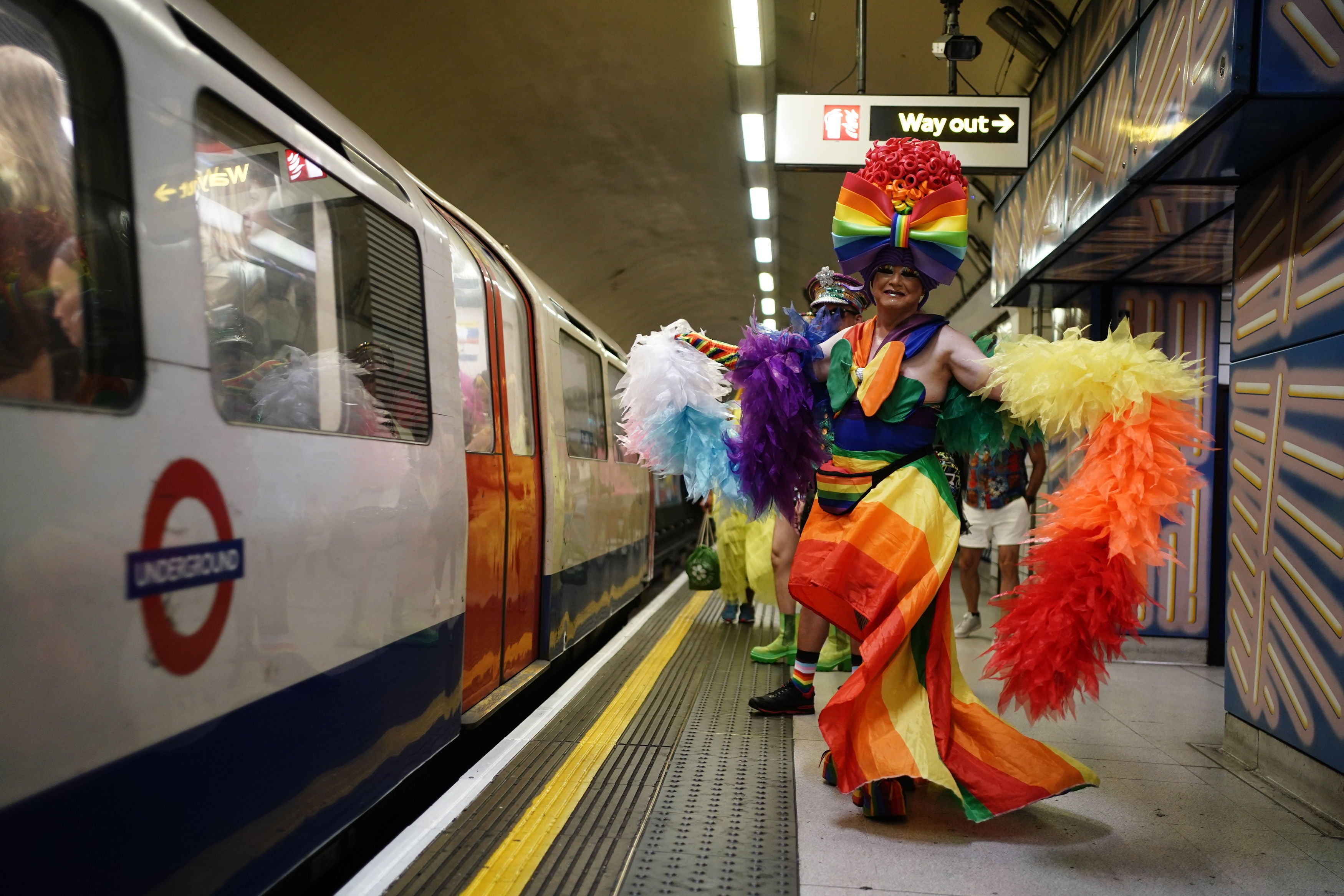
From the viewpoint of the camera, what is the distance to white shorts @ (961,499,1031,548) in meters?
7.03

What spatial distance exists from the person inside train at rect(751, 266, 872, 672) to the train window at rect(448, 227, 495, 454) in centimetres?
174

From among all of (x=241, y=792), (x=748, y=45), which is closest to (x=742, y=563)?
(x=748, y=45)

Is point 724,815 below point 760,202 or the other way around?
below

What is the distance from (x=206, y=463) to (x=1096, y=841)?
274 centimetres

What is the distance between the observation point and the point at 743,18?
319 inches

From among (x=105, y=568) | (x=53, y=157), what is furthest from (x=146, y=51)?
(x=105, y=568)

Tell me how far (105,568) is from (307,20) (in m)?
7.23

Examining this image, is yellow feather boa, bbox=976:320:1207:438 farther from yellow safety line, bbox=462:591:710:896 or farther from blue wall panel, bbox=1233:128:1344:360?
yellow safety line, bbox=462:591:710:896

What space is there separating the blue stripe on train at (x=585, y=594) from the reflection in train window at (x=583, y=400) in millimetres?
754

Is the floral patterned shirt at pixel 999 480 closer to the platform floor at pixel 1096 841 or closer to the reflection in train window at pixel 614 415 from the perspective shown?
the reflection in train window at pixel 614 415

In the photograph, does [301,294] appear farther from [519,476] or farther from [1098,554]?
[1098,554]

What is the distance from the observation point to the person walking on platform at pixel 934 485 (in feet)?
9.66

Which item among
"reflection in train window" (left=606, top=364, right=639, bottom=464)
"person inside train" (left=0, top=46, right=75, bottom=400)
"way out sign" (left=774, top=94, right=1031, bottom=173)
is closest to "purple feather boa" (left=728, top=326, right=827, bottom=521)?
"person inside train" (left=0, top=46, right=75, bottom=400)

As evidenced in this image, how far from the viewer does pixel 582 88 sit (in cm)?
1076
